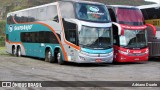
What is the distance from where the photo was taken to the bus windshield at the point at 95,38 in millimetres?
19812

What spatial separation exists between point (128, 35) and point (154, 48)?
11.1 feet

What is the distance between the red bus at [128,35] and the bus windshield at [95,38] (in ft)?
4.11

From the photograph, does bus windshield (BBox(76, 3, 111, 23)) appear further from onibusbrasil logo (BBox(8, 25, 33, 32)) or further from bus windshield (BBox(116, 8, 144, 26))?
onibusbrasil logo (BBox(8, 25, 33, 32))

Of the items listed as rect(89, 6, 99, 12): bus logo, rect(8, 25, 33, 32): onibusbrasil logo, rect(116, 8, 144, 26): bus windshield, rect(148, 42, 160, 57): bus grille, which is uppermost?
rect(89, 6, 99, 12): bus logo

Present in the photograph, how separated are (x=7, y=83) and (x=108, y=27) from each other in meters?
9.56

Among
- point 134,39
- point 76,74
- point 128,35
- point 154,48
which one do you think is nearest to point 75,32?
point 128,35

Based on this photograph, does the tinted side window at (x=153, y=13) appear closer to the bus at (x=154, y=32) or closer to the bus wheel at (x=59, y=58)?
the bus at (x=154, y=32)

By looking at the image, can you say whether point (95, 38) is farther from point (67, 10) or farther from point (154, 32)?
point (154, 32)

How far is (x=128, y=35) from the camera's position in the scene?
22.0 meters

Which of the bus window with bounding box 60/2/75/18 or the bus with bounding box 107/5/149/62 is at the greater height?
the bus window with bounding box 60/2/75/18

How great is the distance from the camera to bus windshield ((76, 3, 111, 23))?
20.2 meters

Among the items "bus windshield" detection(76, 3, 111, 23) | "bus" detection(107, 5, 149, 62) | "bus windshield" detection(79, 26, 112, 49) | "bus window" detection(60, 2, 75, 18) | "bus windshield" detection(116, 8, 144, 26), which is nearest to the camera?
"bus windshield" detection(79, 26, 112, 49)

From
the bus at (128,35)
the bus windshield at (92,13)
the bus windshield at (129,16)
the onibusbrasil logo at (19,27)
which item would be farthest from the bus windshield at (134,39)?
the onibusbrasil logo at (19,27)

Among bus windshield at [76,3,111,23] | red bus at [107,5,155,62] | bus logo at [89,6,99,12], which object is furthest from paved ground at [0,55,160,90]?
bus logo at [89,6,99,12]
